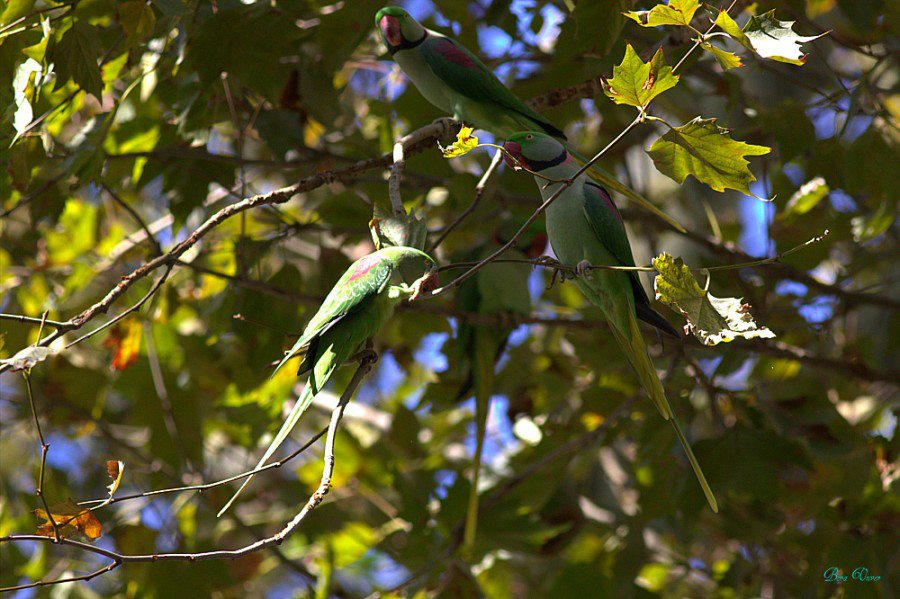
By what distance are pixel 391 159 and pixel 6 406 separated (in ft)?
12.0

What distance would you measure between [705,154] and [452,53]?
38.4 inches

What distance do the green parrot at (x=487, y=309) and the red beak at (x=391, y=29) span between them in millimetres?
976

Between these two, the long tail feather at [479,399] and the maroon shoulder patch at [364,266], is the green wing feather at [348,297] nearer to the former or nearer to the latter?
the maroon shoulder patch at [364,266]

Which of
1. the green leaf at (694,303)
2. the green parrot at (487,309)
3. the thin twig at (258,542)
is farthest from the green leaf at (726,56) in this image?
the green parrot at (487,309)

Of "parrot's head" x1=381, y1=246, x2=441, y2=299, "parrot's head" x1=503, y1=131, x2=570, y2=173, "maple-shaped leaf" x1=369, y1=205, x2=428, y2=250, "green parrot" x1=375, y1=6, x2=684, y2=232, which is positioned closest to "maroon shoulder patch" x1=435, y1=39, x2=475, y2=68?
"green parrot" x1=375, y1=6, x2=684, y2=232

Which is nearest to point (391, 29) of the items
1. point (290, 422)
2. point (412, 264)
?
point (412, 264)

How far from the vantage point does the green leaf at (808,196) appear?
2.59 m

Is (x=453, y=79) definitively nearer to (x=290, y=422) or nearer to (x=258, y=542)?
(x=290, y=422)

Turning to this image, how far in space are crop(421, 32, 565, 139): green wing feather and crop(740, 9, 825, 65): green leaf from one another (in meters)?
0.72

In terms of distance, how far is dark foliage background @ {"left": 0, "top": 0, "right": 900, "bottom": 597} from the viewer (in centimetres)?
219

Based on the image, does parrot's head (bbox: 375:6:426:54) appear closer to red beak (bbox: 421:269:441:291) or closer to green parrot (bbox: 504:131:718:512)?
green parrot (bbox: 504:131:718:512)

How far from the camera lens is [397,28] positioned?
81.4 inches

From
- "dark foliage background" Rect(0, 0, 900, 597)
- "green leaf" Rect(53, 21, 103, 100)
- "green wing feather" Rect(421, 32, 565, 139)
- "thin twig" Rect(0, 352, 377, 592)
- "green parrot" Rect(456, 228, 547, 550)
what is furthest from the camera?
"green parrot" Rect(456, 228, 547, 550)

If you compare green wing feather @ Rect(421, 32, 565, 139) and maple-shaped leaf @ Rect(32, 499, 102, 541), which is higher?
green wing feather @ Rect(421, 32, 565, 139)
